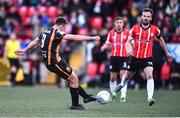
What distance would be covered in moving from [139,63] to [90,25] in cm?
1240

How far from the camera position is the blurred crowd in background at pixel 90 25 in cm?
2662

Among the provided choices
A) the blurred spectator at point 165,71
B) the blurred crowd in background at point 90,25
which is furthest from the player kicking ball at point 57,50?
the blurred spectator at point 165,71

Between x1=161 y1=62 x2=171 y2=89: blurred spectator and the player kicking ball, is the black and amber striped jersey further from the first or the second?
x1=161 y1=62 x2=171 y2=89: blurred spectator

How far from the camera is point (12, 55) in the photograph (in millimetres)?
27859

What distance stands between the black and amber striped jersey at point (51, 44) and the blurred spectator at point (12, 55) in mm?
12170

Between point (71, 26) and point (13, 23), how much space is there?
3.05m

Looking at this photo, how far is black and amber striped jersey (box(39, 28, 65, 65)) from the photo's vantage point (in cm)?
1520

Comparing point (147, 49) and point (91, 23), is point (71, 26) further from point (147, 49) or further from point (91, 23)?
point (147, 49)

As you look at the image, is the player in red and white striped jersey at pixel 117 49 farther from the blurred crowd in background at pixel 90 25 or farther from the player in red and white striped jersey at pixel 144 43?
the blurred crowd in background at pixel 90 25

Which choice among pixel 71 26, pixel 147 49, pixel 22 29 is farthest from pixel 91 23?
pixel 147 49

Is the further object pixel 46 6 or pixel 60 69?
pixel 46 6

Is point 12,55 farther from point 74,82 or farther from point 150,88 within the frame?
point 74,82

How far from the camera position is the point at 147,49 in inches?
664

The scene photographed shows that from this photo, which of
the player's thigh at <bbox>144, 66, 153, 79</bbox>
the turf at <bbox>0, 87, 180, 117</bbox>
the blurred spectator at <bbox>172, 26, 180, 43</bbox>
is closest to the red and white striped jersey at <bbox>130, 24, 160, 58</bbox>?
the player's thigh at <bbox>144, 66, 153, 79</bbox>
